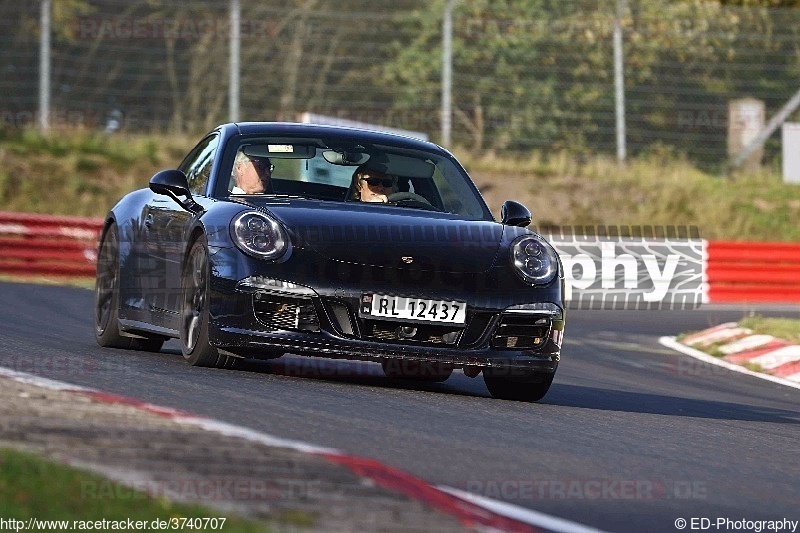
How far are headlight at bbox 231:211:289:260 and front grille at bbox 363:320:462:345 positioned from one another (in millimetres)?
552

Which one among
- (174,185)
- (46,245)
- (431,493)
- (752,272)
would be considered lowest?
(752,272)

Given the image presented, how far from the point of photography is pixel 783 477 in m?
5.96

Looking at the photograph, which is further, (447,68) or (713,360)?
(447,68)

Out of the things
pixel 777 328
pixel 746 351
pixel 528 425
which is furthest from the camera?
pixel 777 328

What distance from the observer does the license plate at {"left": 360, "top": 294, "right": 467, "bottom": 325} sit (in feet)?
24.2

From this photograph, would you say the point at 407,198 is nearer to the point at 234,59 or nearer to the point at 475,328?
the point at 475,328

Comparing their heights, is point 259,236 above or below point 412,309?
above

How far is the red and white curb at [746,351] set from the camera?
484 inches

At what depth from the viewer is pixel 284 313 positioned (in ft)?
24.2

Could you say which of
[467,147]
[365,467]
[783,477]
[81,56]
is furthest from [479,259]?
[467,147]

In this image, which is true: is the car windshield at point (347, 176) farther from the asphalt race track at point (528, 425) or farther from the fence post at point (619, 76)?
the fence post at point (619, 76)

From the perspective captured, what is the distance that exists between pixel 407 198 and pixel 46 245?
11663mm

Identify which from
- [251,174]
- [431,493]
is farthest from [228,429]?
[251,174]

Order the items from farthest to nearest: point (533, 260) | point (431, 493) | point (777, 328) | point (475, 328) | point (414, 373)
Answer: point (777, 328) → point (414, 373) → point (533, 260) → point (475, 328) → point (431, 493)
